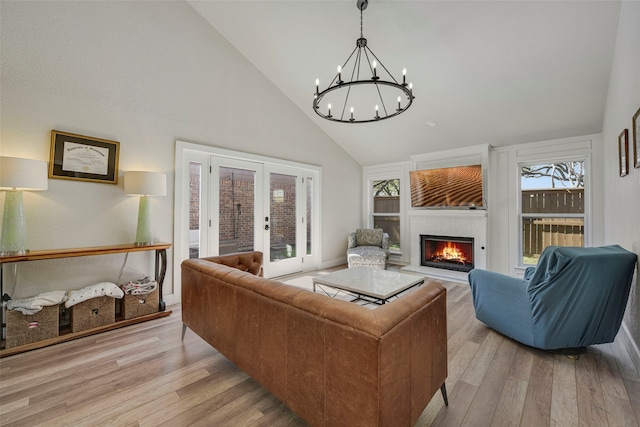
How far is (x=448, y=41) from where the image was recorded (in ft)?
10.2

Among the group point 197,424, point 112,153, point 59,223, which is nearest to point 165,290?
point 59,223

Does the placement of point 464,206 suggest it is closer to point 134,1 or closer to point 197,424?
point 197,424

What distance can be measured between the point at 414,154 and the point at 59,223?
540 centimetres

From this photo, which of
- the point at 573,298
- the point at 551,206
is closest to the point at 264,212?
the point at 573,298

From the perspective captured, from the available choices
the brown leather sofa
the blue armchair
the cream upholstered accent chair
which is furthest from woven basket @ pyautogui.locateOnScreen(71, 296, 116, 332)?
the blue armchair

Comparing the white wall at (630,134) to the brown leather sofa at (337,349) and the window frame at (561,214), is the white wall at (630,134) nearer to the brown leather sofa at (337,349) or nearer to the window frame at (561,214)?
the window frame at (561,214)

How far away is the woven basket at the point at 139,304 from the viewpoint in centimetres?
281

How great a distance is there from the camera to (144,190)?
2.85 meters

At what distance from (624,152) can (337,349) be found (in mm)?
3149

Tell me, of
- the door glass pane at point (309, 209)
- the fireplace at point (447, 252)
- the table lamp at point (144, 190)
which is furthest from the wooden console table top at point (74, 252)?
the fireplace at point (447, 252)

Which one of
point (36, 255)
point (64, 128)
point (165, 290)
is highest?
point (64, 128)

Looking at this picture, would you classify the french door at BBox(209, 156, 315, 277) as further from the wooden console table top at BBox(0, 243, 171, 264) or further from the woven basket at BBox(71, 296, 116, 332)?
the woven basket at BBox(71, 296, 116, 332)

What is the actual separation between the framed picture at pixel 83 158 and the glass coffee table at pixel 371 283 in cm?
257

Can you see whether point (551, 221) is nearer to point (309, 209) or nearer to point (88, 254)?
point (309, 209)
